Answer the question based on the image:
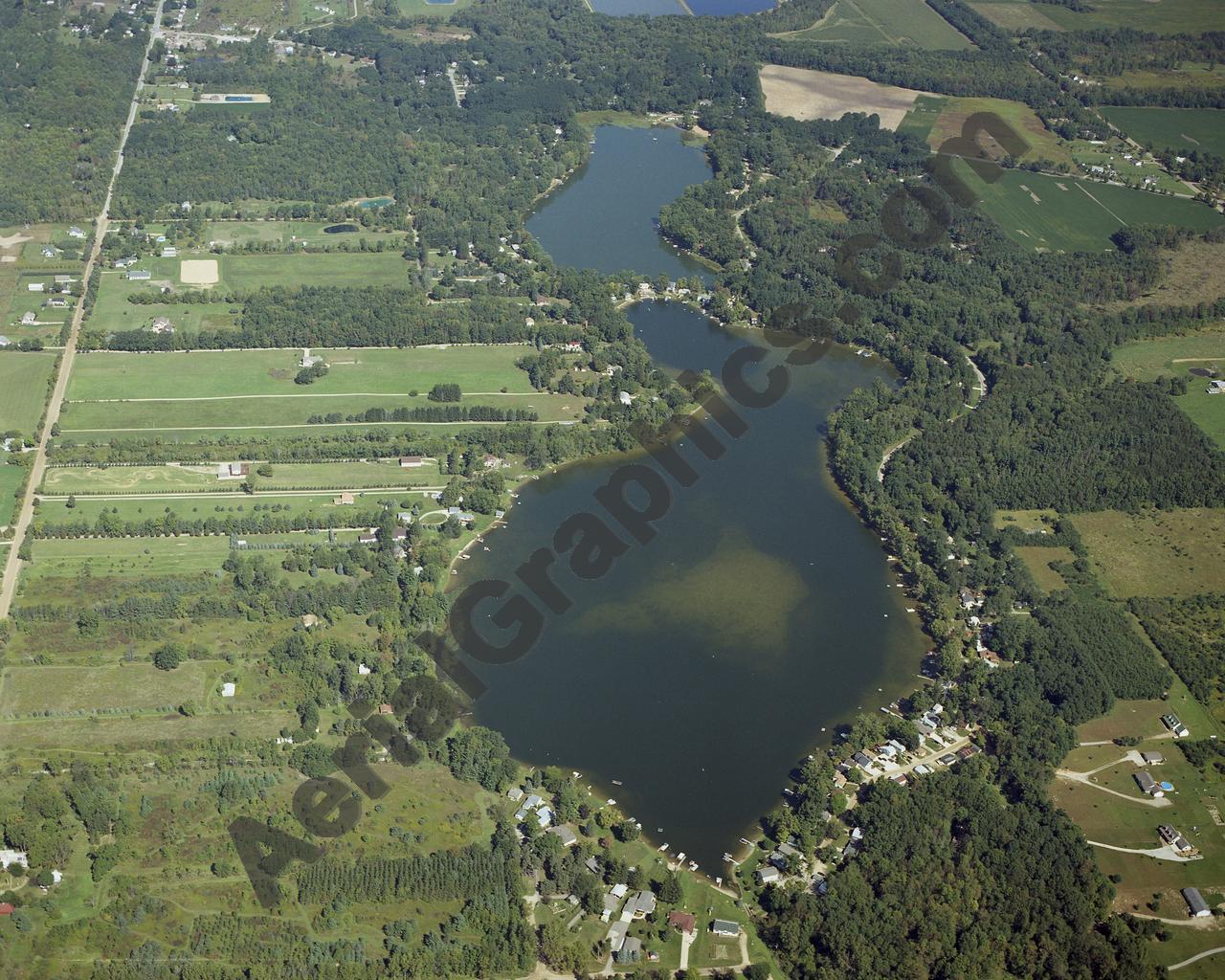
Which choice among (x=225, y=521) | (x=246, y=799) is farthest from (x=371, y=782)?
(x=225, y=521)

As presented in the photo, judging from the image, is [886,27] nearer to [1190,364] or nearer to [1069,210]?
[1069,210]

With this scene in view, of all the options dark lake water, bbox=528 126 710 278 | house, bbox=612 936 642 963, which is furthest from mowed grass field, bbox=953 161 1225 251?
house, bbox=612 936 642 963

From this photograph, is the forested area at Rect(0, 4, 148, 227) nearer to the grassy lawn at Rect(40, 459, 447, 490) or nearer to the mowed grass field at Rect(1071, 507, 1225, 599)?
the grassy lawn at Rect(40, 459, 447, 490)

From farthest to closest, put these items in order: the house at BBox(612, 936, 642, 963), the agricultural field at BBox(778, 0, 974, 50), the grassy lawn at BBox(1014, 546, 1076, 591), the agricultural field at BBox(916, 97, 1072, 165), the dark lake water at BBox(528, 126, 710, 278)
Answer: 1. the agricultural field at BBox(778, 0, 974, 50)
2. the agricultural field at BBox(916, 97, 1072, 165)
3. the dark lake water at BBox(528, 126, 710, 278)
4. the grassy lawn at BBox(1014, 546, 1076, 591)
5. the house at BBox(612, 936, 642, 963)

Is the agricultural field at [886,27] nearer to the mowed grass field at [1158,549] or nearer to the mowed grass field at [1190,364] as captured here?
the mowed grass field at [1190,364]

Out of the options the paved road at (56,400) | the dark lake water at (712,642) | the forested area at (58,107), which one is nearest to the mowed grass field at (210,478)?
the paved road at (56,400)

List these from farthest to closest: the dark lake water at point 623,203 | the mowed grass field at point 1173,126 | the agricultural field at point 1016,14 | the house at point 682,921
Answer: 1. the agricultural field at point 1016,14
2. the mowed grass field at point 1173,126
3. the dark lake water at point 623,203
4. the house at point 682,921
